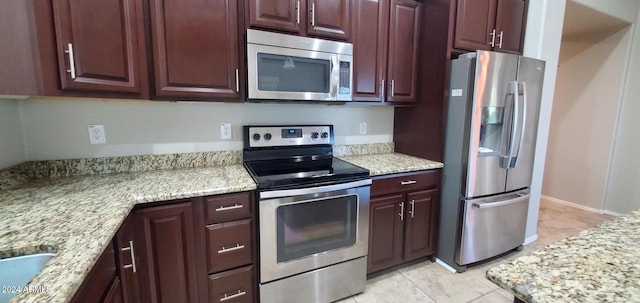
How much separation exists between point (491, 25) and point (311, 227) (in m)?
2.13

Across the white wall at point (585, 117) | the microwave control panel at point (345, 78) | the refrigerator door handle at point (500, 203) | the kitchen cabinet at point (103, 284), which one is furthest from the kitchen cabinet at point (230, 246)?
the white wall at point (585, 117)

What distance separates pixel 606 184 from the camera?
133 inches

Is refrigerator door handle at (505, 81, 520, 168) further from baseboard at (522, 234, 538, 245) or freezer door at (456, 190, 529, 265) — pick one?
baseboard at (522, 234, 538, 245)

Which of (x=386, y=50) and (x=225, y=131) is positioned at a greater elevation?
(x=386, y=50)

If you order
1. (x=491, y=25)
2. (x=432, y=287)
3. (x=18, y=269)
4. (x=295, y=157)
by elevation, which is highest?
(x=491, y=25)

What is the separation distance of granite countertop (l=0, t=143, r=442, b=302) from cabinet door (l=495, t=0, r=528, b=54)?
3.92 feet

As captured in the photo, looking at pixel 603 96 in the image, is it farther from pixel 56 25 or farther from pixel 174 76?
pixel 56 25

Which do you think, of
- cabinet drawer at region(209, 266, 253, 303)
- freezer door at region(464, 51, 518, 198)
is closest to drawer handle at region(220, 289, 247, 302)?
cabinet drawer at region(209, 266, 253, 303)

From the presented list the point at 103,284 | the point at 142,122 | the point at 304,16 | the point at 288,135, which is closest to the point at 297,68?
the point at 304,16

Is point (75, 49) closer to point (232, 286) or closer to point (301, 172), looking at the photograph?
point (301, 172)

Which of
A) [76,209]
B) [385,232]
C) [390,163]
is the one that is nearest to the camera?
[76,209]

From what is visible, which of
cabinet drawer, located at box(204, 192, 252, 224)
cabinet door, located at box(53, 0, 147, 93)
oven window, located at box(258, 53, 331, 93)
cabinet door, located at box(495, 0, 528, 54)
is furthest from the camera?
cabinet door, located at box(495, 0, 528, 54)

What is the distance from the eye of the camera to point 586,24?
304 cm

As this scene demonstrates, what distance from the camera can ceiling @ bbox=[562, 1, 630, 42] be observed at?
2.67 metres
